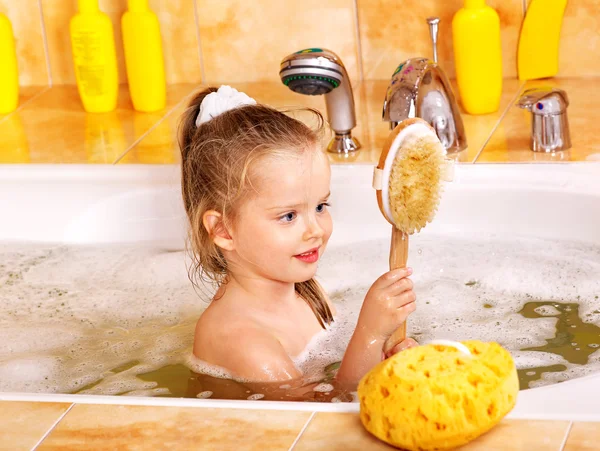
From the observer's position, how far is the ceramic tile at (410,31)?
185 centimetres

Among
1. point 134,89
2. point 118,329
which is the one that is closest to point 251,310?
point 118,329

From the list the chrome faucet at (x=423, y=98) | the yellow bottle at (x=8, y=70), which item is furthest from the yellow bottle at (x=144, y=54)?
the chrome faucet at (x=423, y=98)

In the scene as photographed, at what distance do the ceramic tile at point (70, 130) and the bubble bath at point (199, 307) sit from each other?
0.57ft

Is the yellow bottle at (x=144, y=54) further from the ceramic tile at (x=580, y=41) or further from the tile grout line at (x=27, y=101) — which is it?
the ceramic tile at (x=580, y=41)

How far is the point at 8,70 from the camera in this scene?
2.02 metres

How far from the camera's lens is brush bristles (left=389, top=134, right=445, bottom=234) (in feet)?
3.31

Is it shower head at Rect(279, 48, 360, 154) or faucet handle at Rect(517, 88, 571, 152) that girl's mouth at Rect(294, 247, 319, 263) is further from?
faucet handle at Rect(517, 88, 571, 152)

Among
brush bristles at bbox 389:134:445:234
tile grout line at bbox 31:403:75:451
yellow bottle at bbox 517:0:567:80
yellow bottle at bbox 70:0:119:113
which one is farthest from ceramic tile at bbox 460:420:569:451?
yellow bottle at bbox 70:0:119:113

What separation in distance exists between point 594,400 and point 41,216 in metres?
1.15

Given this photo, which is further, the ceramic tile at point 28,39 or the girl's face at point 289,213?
the ceramic tile at point 28,39

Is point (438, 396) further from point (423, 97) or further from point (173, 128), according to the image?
point (173, 128)

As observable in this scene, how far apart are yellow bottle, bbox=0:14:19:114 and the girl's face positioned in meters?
1.00

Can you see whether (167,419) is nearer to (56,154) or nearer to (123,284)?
(123,284)

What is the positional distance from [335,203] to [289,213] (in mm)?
449
